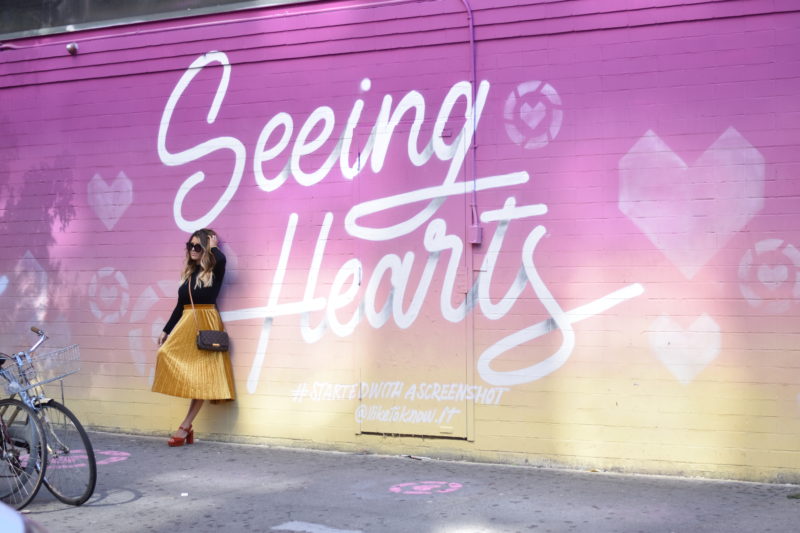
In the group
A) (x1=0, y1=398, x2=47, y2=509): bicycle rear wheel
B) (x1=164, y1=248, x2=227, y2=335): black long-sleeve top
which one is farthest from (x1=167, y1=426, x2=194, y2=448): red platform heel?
(x1=0, y1=398, x2=47, y2=509): bicycle rear wheel

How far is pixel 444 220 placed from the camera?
7.42 meters

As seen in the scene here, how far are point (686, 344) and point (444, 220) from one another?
2.19 m

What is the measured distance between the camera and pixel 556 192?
7.07 metres

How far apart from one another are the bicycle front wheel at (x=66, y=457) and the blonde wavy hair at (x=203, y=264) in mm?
2185

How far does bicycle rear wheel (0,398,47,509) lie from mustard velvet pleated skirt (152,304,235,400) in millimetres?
2008

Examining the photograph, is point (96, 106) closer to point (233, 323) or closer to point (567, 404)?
point (233, 323)

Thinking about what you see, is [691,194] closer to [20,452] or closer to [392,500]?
[392,500]

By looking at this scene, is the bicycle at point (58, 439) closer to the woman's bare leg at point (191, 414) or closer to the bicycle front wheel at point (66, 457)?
the bicycle front wheel at point (66, 457)

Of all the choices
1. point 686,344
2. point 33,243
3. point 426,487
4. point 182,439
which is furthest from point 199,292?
point 686,344

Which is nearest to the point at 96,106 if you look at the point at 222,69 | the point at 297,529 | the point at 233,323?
the point at 222,69

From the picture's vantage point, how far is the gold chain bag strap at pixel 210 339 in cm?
776

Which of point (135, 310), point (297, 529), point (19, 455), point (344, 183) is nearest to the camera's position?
point (297, 529)

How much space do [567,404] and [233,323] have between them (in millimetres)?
3154

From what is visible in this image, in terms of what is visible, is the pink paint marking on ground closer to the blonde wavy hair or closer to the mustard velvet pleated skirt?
the mustard velvet pleated skirt
